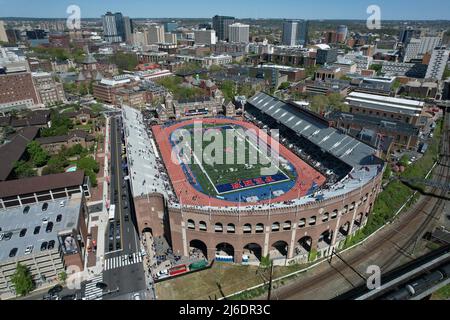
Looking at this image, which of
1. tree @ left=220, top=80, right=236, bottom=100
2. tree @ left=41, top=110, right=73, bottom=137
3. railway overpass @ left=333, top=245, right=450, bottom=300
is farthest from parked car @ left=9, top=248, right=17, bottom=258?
tree @ left=220, top=80, right=236, bottom=100

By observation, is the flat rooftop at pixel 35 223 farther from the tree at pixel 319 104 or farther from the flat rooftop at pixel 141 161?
the tree at pixel 319 104

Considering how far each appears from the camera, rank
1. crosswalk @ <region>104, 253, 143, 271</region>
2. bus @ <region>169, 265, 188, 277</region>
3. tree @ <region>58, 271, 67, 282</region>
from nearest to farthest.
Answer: tree @ <region>58, 271, 67, 282</region>, bus @ <region>169, 265, 188, 277</region>, crosswalk @ <region>104, 253, 143, 271</region>

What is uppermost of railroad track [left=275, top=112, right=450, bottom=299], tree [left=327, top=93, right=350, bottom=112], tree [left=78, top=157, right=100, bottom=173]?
tree [left=327, top=93, right=350, bottom=112]

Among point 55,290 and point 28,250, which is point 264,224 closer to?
point 55,290

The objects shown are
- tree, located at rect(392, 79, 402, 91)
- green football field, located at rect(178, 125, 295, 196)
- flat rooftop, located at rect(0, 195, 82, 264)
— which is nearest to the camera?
flat rooftop, located at rect(0, 195, 82, 264)

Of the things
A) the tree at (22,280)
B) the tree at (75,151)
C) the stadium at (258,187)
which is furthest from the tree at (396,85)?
the tree at (22,280)

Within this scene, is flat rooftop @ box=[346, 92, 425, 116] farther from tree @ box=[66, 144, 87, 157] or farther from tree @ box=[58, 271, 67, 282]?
tree @ box=[58, 271, 67, 282]

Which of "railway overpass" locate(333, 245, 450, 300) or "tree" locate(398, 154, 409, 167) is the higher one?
"railway overpass" locate(333, 245, 450, 300)

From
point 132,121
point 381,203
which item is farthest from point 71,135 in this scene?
point 381,203

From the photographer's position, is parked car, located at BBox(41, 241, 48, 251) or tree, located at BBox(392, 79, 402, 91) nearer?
parked car, located at BBox(41, 241, 48, 251)
